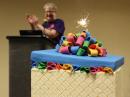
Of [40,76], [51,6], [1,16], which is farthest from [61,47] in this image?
[1,16]

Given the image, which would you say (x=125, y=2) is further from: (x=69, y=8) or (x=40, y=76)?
(x=40, y=76)

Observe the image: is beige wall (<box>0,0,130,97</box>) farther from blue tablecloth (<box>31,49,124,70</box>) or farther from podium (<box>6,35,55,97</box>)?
blue tablecloth (<box>31,49,124,70</box>)

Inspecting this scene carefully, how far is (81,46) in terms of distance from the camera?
4.35 feet

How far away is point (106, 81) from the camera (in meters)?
1.22

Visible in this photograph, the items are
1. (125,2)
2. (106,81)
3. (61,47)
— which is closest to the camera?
(106,81)

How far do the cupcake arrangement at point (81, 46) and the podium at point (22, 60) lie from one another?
545mm

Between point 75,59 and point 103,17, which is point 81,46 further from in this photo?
point 103,17

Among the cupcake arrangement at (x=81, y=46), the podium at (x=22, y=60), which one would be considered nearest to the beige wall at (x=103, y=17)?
the podium at (x=22, y=60)

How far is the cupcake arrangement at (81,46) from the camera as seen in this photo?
1316 millimetres

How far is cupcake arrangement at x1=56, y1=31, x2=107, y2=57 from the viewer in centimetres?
132

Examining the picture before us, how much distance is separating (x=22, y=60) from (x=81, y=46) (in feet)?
2.31

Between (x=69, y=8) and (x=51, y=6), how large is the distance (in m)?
1.06

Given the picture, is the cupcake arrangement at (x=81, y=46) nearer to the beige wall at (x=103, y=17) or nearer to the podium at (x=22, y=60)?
the podium at (x=22, y=60)

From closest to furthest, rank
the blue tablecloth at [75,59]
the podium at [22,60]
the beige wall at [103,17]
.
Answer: the blue tablecloth at [75,59] → the podium at [22,60] → the beige wall at [103,17]
